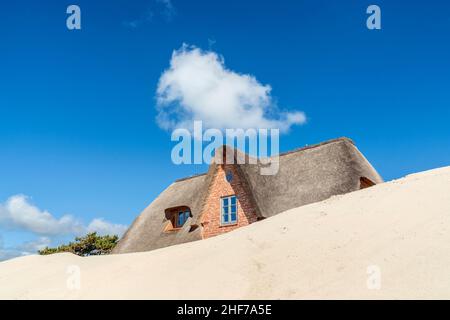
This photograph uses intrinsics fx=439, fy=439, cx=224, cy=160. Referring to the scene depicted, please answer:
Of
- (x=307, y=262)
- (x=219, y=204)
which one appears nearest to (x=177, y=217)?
(x=219, y=204)

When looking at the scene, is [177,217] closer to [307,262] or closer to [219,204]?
[219,204]

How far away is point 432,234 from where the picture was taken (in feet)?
24.5

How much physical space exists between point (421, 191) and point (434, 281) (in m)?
4.00

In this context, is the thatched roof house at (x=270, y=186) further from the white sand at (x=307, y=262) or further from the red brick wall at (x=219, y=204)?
the white sand at (x=307, y=262)

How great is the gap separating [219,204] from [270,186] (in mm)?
2359

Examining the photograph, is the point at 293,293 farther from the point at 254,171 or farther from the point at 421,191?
the point at 254,171

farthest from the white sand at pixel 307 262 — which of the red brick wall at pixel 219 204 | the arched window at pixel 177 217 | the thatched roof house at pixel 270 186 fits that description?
the arched window at pixel 177 217

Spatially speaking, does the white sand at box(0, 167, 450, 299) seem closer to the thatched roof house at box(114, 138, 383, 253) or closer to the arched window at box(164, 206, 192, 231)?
the thatched roof house at box(114, 138, 383, 253)

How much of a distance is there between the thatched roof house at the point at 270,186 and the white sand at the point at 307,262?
6.73 metres

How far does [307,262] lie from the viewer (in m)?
7.70

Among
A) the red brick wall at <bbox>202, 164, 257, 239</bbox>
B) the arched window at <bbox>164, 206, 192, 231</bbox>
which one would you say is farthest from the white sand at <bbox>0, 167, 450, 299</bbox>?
the arched window at <bbox>164, 206, 192, 231</bbox>
